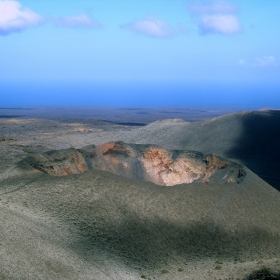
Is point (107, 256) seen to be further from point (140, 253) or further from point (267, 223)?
point (267, 223)

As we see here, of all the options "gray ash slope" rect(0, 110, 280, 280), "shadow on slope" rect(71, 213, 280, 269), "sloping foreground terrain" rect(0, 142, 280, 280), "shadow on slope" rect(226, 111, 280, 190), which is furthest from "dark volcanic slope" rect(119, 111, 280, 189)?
"shadow on slope" rect(71, 213, 280, 269)

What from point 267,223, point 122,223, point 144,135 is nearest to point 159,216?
point 122,223

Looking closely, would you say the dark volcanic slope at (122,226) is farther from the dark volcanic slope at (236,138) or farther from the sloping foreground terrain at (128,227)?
the dark volcanic slope at (236,138)

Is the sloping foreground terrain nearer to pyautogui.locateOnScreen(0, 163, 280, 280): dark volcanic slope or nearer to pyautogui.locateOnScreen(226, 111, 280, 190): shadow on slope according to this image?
pyautogui.locateOnScreen(0, 163, 280, 280): dark volcanic slope

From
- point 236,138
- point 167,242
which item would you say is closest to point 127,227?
point 167,242

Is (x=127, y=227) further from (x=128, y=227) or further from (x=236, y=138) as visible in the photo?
(x=236, y=138)

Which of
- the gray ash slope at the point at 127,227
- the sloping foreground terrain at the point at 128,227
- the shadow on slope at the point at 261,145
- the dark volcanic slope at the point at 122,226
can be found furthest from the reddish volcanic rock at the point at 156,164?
the shadow on slope at the point at 261,145
